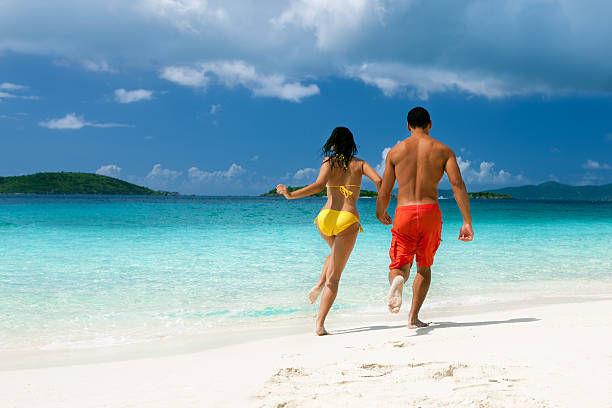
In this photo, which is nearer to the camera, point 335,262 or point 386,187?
point 386,187

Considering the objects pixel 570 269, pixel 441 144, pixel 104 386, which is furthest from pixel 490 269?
pixel 104 386

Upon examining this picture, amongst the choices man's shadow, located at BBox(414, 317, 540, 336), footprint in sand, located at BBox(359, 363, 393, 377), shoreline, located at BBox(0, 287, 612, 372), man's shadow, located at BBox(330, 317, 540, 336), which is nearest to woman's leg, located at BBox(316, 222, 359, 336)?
man's shadow, located at BBox(330, 317, 540, 336)

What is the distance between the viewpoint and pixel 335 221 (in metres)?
4.33

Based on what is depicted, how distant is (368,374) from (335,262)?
146 centimetres

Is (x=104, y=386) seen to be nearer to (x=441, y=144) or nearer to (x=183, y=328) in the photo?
(x=183, y=328)

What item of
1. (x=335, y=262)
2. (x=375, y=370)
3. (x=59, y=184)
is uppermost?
(x=59, y=184)

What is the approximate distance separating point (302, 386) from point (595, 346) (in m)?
2.35

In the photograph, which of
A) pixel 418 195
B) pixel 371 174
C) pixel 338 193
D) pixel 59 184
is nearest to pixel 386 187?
pixel 371 174

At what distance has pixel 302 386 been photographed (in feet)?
9.41

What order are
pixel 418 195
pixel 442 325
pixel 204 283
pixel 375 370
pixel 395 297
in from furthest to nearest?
pixel 204 283, pixel 442 325, pixel 418 195, pixel 395 297, pixel 375 370

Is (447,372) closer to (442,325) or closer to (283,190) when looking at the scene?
(442,325)

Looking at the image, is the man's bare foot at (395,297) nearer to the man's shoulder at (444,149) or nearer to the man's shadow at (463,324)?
the man's shadow at (463,324)

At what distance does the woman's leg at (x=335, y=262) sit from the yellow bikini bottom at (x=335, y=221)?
51 millimetres

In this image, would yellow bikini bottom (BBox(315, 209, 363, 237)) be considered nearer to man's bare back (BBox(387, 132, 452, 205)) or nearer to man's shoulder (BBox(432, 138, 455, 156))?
man's bare back (BBox(387, 132, 452, 205))
